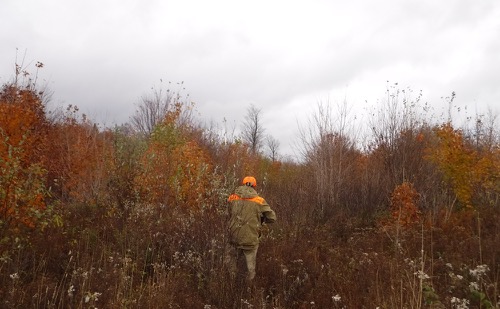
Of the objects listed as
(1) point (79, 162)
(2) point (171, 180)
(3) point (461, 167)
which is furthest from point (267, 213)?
(1) point (79, 162)

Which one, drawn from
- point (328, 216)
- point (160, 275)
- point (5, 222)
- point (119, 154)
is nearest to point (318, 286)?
point (160, 275)

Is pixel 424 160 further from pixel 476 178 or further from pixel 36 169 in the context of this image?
pixel 36 169

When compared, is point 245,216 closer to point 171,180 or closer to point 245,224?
point 245,224

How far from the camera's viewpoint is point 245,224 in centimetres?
617

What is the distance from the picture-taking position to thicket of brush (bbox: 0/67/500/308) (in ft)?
16.2

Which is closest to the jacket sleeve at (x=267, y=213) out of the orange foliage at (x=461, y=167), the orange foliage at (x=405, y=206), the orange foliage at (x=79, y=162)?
the orange foliage at (x=79, y=162)

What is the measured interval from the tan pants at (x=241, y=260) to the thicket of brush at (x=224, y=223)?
19 centimetres

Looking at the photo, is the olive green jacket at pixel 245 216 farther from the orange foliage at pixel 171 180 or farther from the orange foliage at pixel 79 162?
the orange foliage at pixel 79 162

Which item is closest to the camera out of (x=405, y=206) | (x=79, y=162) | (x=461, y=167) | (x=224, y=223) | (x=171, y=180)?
(x=224, y=223)

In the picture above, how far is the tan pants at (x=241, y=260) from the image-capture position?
5.98m

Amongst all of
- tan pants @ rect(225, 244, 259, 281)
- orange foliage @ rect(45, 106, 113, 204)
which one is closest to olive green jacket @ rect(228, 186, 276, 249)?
tan pants @ rect(225, 244, 259, 281)

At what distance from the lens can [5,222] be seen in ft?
17.3

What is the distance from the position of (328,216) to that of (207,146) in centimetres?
694

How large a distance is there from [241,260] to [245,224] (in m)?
0.70
